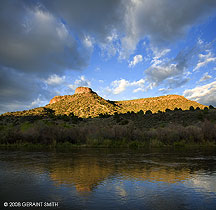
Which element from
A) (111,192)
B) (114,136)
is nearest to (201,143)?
(114,136)

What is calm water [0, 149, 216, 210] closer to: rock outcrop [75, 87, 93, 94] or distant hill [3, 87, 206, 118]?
distant hill [3, 87, 206, 118]

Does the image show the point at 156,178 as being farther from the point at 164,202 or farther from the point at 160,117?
the point at 160,117

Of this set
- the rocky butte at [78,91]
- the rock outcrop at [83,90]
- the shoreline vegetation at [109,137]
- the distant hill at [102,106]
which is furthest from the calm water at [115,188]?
the rock outcrop at [83,90]

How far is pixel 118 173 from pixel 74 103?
310 feet

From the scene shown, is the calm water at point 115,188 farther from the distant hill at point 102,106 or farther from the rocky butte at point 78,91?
the rocky butte at point 78,91

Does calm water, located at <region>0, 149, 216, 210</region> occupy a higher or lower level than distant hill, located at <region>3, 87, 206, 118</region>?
lower

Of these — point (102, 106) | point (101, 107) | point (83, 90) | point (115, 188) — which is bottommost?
point (115, 188)

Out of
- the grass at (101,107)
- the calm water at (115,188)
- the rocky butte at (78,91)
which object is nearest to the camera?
the calm water at (115,188)

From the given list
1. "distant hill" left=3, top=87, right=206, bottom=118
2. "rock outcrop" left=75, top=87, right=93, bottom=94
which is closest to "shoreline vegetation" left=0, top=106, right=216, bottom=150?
"distant hill" left=3, top=87, right=206, bottom=118

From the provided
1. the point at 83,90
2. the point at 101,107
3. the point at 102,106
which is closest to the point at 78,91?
the point at 83,90

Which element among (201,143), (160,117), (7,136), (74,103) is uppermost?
(74,103)

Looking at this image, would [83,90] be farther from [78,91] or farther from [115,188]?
[115,188]

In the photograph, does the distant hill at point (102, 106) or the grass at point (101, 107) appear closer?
the grass at point (101, 107)

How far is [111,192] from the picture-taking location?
821cm
